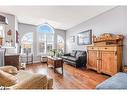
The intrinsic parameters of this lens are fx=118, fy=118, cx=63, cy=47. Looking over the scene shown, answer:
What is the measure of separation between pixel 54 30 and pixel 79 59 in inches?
141

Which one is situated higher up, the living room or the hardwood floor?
the living room

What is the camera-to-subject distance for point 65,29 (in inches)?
359

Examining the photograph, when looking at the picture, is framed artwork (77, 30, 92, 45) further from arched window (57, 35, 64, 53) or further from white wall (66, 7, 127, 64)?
arched window (57, 35, 64, 53)

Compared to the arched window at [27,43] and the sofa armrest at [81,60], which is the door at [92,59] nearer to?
the sofa armrest at [81,60]

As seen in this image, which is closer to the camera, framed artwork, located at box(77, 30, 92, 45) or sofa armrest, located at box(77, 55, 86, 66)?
sofa armrest, located at box(77, 55, 86, 66)

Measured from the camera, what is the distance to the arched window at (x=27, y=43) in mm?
7621

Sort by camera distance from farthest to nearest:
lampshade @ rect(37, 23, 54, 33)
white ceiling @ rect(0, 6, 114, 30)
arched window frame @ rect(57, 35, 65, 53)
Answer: arched window frame @ rect(57, 35, 65, 53)
lampshade @ rect(37, 23, 54, 33)
white ceiling @ rect(0, 6, 114, 30)

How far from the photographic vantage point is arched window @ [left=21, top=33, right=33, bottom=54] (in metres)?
7.62

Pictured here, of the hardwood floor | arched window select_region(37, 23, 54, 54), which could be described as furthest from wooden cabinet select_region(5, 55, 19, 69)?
arched window select_region(37, 23, 54, 54)

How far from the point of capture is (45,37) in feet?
27.8

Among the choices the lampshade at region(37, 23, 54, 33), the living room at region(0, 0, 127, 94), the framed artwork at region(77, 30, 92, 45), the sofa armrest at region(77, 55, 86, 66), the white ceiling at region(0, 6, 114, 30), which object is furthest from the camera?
the lampshade at region(37, 23, 54, 33)

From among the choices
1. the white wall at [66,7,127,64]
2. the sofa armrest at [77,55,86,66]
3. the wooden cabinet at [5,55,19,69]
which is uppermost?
the white wall at [66,7,127,64]
